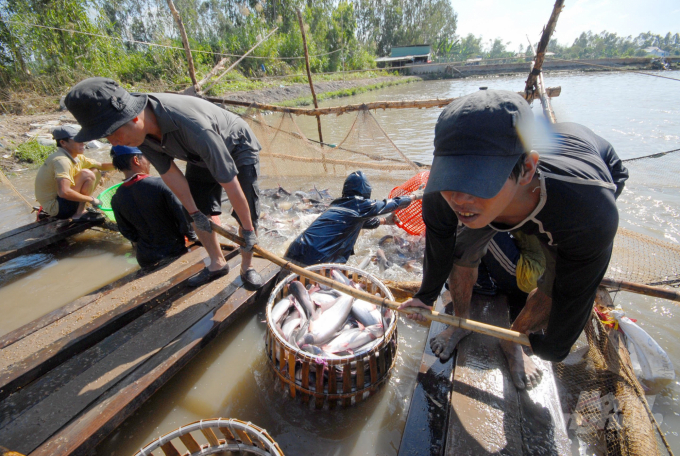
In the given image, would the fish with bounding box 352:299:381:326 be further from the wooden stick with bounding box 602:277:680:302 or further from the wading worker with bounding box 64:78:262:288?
the wooden stick with bounding box 602:277:680:302

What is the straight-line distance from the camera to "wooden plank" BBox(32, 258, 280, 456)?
1724 mm

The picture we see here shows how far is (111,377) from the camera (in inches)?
82.6

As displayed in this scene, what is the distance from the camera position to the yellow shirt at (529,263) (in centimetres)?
244

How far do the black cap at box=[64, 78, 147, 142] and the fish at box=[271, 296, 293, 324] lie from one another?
1626mm

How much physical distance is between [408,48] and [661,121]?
40526mm

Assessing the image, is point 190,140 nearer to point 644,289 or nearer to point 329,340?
point 329,340

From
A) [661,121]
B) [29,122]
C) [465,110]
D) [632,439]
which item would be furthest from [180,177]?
[661,121]

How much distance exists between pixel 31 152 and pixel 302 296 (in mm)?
10126

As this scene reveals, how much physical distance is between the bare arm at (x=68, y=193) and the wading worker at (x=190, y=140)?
94.5 inches

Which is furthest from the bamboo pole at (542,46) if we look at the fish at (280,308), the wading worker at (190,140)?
the fish at (280,308)

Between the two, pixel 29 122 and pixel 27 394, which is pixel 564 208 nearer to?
pixel 27 394

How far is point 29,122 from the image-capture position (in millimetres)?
10102

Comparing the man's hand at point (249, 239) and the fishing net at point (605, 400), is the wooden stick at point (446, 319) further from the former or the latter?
the fishing net at point (605, 400)

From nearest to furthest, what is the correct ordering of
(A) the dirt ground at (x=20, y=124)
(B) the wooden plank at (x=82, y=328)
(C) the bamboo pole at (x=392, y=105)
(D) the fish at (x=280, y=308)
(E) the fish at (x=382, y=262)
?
(B) the wooden plank at (x=82, y=328) < (D) the fish at (x=280, y=308) < (E) the fish at (x=382, y=262) < (C) the bamboo pole at (x=392, y=105) < (A) the dirt ground at (x=20, y=124)
